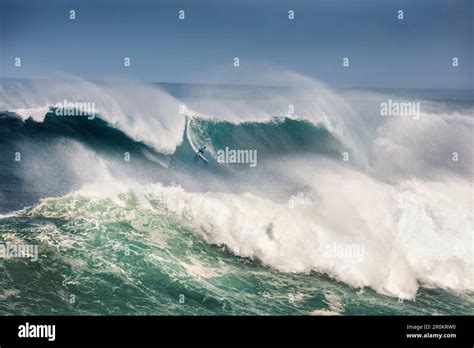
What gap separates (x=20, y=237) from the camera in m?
9.30

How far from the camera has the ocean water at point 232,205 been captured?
8.70m

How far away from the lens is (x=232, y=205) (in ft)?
33.9

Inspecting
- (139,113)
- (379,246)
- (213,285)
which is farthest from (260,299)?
(139,113)

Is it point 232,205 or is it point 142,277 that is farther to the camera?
point 232,205

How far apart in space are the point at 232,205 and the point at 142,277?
105 inches
